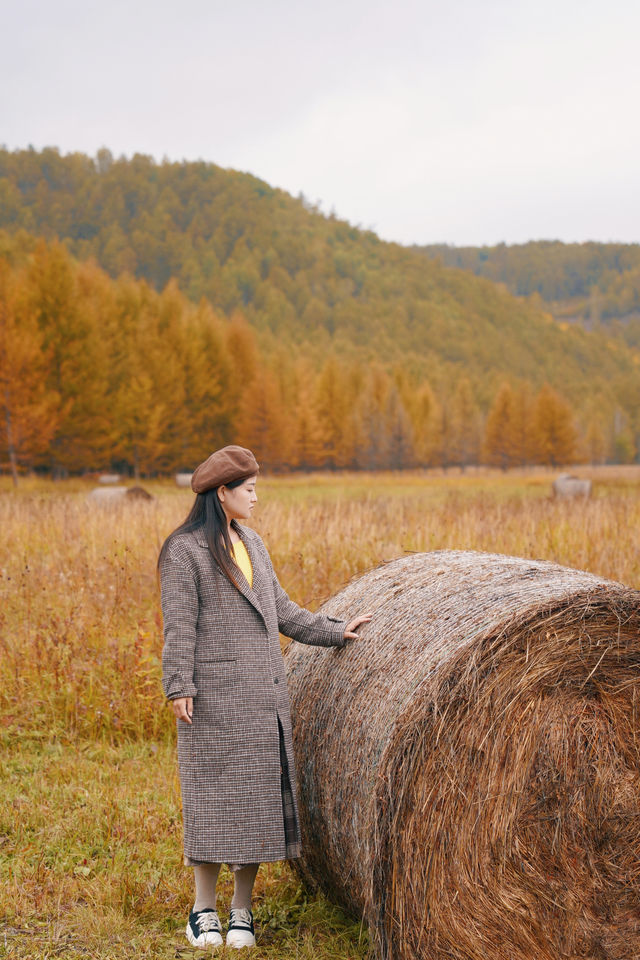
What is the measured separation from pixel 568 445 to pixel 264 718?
66.4 metres

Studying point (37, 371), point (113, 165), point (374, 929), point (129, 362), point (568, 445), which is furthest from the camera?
point (113, 165)

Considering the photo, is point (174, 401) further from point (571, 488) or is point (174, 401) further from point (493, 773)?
point (493, 773)

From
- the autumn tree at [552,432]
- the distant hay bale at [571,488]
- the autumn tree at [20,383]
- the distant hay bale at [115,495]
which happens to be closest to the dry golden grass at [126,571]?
the distant hay bale at [115,495]

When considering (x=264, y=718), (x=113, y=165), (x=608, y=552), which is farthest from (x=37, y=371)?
(x=113, y=165)

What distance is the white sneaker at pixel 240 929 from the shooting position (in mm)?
3471

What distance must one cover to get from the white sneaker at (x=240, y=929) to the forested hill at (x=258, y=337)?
2853cm

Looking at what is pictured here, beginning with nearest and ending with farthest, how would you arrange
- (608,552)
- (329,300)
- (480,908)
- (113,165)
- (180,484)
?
(480,908) → (608,552) → (180,484) → (329,300) → (113,165)

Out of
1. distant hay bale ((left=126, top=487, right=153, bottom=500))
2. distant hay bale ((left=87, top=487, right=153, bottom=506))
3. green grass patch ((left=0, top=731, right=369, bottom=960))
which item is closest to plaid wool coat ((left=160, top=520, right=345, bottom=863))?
green grass patch ((left=0, top=731, right=369, bottom=960))

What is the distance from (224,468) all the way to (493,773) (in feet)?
5.39

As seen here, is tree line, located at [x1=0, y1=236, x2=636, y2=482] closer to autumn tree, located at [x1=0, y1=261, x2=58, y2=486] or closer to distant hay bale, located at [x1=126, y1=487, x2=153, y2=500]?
autumn tree, located at [x1=0, y1=261, x2=58, y2=486]

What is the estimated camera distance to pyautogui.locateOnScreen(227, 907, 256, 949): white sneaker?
11.4 feet

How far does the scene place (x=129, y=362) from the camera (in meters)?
39.2

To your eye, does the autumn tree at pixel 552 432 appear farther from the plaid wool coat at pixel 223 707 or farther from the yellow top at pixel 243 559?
the plaid wool coat at pixel 223 707

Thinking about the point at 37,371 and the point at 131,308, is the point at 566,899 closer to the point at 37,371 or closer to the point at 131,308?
the point at 37,371
